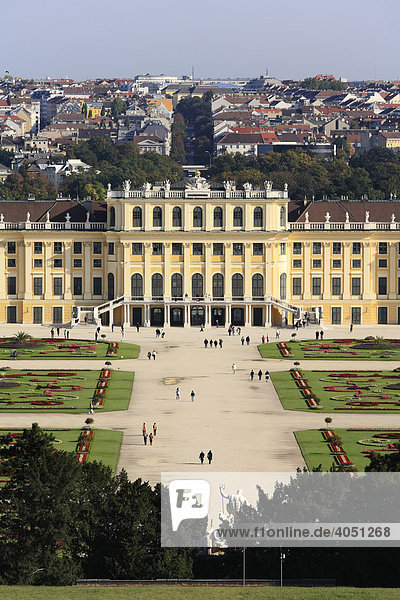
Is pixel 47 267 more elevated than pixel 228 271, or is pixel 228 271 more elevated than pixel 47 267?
pixel 47 267

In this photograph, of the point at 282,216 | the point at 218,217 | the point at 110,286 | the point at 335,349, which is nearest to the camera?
the point at 335,349

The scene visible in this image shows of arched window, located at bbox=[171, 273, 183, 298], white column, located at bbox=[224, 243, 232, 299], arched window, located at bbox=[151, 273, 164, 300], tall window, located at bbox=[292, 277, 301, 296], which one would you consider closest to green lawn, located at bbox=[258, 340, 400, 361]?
white column, located at bbox=[224, 243, 232, 299]

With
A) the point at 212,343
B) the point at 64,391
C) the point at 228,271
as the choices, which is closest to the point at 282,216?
the point at 228,271

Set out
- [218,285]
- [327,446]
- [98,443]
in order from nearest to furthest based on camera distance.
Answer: [327,446] < [98,443] < [218,285]

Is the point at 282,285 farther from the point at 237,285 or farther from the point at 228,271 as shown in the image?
the point at 228,271

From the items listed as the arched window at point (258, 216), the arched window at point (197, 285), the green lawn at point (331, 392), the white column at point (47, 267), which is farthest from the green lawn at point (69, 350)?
the arched window at point (258, 216)

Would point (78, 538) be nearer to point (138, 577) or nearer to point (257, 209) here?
point (138, 577)

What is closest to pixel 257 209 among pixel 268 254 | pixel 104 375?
pixel 268 254

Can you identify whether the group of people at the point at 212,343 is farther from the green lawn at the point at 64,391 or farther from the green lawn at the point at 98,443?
the green lawn at the point at 98,443

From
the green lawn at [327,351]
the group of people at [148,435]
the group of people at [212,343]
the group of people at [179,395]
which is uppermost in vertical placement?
the group of people at [212,343]
